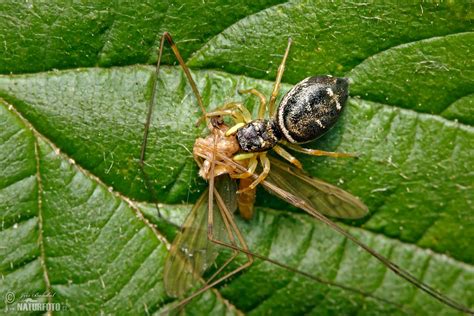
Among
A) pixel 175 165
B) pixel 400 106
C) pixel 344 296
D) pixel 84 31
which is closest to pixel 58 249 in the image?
pixel 175 165

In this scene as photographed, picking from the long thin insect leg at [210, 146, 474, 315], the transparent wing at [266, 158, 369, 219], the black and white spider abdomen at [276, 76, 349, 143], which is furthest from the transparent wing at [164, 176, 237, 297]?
the black and white spider abdomen at [276, 76, 349, 143]

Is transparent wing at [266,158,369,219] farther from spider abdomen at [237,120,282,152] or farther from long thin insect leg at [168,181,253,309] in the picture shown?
long thin insect leg at [168,181,253,309]

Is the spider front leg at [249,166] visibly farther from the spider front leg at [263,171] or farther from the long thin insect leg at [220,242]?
the long thin insect leg at [220,242]

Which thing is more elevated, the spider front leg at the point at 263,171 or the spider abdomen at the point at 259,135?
the spider abdomen at the point at 259,135

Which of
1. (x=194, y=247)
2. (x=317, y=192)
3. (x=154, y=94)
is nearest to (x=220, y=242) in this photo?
(x=194, y=247)

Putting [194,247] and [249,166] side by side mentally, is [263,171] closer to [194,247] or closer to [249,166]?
[249,166]

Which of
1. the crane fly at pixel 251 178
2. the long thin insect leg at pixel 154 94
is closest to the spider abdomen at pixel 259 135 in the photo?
the crane fly at pixel 251 178

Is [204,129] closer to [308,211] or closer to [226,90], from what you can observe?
[226,90]

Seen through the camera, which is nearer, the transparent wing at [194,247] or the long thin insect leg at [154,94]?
the long thin insect leg at [154,94]
